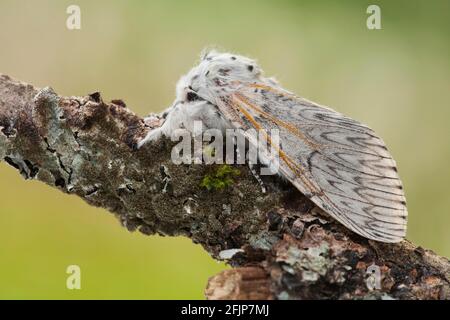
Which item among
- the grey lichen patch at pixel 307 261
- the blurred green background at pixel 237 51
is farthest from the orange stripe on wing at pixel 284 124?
the blurred green background at pixel 237 51

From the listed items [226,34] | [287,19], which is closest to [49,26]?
[226,34]

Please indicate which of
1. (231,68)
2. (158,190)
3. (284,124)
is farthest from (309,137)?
(158,190)

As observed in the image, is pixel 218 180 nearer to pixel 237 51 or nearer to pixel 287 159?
pixel 287 159

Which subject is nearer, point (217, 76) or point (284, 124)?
point (284, 124)

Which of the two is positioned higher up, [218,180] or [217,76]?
[217,76]

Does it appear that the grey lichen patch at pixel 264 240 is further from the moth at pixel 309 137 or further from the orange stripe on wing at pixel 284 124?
the orange stripe on wing at pixel 284 124

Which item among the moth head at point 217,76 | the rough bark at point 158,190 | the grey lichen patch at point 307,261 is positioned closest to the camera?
the grey lichen patch at point 307,261

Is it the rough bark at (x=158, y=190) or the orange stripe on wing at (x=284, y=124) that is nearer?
the rough bark at (x=158, y=190)

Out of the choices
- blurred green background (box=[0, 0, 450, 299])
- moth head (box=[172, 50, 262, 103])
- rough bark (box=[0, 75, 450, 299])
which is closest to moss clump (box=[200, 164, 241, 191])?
rough bark (box=[0, 75, 450, 299])
